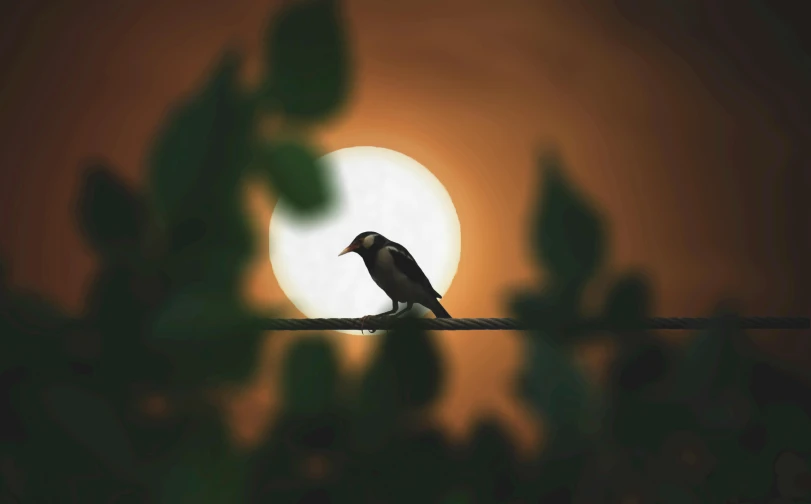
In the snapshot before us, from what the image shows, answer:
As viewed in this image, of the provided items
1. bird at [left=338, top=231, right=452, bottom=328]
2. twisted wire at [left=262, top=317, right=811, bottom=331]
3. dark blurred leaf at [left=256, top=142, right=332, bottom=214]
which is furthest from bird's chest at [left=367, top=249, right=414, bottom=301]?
dark blurred leaf at [left=256, top=142, right=332, bottom=214]

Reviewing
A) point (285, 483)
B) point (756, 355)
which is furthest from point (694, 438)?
point (285, 483)

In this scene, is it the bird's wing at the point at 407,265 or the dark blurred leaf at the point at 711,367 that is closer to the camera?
the dark blurred leaf at the point at 711,367

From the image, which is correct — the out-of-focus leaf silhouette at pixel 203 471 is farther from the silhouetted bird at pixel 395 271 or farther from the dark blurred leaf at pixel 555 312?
the silhouetted bird at pixel 395 271

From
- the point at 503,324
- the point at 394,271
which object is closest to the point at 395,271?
the point at 394,271

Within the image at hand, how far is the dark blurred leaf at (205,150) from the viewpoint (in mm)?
173

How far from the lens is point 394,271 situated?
785mm

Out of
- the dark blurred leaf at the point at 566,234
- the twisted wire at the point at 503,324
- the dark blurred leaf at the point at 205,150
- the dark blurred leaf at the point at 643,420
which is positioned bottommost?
the dark blurred leaf at the point at 643,420

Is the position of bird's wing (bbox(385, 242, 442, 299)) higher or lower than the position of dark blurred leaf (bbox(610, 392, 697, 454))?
higher

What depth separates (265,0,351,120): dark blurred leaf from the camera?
0.60 feet

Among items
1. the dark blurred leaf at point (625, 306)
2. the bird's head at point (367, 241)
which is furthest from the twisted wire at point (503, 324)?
the bird's head at point (367, 241)

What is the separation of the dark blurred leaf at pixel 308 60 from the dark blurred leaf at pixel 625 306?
11 cm

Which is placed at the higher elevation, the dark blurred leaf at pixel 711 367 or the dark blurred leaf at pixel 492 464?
the dark blurred leaf at pixel 711 367

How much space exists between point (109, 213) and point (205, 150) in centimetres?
3

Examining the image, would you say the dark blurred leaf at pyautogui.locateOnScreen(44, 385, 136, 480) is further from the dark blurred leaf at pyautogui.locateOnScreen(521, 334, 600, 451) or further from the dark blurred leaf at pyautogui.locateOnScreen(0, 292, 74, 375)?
the dark blurred leaf at pyautogui.locateOnScreen(521, 334, 600, 451)
